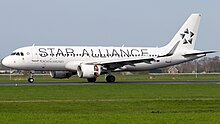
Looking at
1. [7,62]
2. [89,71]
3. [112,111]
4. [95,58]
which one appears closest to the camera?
[112,111]

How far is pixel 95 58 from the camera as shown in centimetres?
6606

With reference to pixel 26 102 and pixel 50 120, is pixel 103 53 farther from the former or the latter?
pixel 50 120

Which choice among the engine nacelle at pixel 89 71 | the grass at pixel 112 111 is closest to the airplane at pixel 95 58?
the engine nacelle at pixel 89 71

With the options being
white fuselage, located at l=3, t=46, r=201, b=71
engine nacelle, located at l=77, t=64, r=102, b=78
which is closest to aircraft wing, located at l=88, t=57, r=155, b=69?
white fuselage, located at l=3, t=46, r=201, b=71

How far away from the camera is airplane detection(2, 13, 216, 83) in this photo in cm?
6328

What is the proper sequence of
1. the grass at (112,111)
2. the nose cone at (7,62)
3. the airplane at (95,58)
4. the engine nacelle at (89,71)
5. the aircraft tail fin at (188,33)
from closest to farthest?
1. the grass at (112,111)
2. the engine nacelle at (89,71)
3. the airplane at (95,58)
4. the nose cone at (7,62)
5. the aircraft tail fin at (188,33)

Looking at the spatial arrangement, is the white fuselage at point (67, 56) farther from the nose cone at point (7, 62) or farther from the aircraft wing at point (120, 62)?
the aircraft wing at point (120, 62)

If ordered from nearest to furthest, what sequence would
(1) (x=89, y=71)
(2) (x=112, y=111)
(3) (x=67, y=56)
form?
(2) (x=112, y=111) < (1) (x=89, y=71) < (3) (x=67, y=56)

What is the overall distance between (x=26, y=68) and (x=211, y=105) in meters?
34.5

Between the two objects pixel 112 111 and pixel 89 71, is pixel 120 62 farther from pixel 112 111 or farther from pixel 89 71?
pixel 112 111

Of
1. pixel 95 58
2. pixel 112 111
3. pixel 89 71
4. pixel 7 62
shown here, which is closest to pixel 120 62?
pixel 95 58

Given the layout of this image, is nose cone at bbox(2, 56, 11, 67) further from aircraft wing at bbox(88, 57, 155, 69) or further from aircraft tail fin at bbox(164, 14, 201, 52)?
aircraft tail fin at bbox(164, 14, 201, 52)

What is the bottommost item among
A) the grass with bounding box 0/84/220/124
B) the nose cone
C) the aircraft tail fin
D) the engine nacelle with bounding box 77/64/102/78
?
the grass with bounding box 0/84/220/124

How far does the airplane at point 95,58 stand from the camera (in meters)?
63.3
